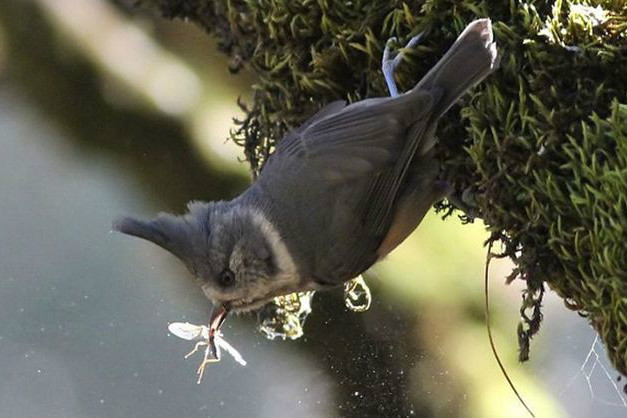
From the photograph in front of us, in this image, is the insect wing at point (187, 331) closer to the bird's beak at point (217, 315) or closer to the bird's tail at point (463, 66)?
the bird's beak at point (217, 315)

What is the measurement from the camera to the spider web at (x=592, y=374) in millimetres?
2461

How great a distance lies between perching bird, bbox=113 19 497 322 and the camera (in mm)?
2340

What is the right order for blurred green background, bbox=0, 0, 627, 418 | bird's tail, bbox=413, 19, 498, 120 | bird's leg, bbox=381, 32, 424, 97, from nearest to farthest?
1. bird's tail, bbox=413, 19, 498, 120
2. bird's leg, bbox=381, 32, 424, 97
3. blurred green background, bbox=0, 0, 627, 418

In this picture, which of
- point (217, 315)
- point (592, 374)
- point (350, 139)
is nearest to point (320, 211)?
point (350, 139)

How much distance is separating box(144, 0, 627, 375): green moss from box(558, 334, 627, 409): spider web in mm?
408

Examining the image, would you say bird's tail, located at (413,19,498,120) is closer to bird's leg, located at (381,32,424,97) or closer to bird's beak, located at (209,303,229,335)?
bird's leg, located at (381,32,424,97)

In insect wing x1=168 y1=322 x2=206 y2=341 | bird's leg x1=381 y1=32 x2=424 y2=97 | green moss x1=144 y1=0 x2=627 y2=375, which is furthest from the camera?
insect wing x1=168 y1=322 x2=206 y2=341

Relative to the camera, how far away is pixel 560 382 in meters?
2.80

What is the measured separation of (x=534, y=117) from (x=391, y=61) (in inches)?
14.6

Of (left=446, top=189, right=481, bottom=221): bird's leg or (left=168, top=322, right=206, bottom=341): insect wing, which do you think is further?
(left=168, top=322, right=206, bottom=341): insect wing

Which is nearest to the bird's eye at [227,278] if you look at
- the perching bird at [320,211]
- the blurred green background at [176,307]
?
the perching bird at [320,211]

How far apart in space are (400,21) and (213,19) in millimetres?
791

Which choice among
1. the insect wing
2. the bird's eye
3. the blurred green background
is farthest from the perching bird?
the blurred green background

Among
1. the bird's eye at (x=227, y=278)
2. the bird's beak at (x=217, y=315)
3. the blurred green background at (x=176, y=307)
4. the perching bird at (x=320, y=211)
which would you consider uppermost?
the perching bird at (x=320, y=211)
